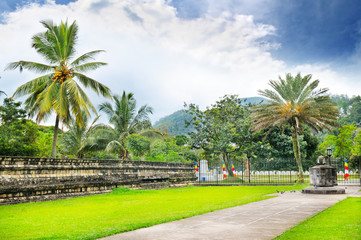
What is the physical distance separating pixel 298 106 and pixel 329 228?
1846cm

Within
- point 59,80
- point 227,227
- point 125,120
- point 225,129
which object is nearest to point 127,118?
point 125,120

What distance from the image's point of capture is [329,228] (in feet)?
19.1

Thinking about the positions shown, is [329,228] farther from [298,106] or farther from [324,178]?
[298,106]

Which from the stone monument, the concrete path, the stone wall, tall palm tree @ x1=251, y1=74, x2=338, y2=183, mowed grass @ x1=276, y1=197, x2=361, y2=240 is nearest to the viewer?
mowed grass @ x1=276, y1=197, x2=361, y2=240

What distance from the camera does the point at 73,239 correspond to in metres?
5.32

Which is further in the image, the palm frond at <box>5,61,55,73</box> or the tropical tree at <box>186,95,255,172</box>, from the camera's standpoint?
the tropical tree at <box>186,95,255,172</box>

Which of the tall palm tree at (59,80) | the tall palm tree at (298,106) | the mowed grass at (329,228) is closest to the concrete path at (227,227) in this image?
the mowed grass at (329,228)

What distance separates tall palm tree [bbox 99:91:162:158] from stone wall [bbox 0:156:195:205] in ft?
28.4

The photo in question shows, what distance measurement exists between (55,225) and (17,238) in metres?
→ 1.27

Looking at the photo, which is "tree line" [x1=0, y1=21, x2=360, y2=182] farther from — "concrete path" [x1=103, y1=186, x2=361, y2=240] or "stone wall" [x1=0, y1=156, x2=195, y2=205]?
"concrete path" [x1=103, y1=186, x2=361, y2=240]

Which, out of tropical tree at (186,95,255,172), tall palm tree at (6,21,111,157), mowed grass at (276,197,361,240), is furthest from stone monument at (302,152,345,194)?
tropical tree at (186,95,255,172)

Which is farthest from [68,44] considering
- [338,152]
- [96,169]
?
[338,152]

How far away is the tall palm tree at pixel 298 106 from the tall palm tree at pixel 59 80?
12.6m

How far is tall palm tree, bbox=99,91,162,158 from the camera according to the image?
27.8 meters
